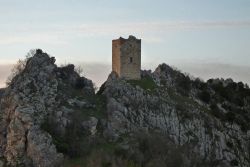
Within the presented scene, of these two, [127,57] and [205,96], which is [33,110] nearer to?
[127,57]

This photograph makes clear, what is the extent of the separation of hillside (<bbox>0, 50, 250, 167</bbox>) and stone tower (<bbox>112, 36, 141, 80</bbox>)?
133cm

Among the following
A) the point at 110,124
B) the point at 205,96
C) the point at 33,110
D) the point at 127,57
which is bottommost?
the point at 110,124

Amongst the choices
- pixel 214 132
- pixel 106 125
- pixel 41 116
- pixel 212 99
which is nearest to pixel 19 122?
pixel 41 116

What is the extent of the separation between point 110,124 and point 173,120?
1425cm

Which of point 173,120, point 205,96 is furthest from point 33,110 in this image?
point 205,96

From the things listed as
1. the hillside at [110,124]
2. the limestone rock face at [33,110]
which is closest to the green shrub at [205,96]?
the hillside at [110,124]

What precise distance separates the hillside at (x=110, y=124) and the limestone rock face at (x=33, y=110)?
124 millimetres

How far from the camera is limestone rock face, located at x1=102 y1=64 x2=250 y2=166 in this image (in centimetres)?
8412

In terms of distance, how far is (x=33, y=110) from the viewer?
76812 mm

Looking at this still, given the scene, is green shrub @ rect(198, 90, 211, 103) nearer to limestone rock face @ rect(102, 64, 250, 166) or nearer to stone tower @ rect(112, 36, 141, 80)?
limestone rock face @ rect(102, 64, 250, 166)

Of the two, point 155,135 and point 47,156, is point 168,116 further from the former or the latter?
point 47,156

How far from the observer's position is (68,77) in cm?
8825

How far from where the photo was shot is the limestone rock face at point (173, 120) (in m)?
84.1

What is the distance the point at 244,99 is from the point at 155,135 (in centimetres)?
3952
